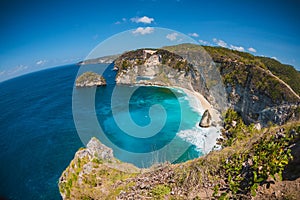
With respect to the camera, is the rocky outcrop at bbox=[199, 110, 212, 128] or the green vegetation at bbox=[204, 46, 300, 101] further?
the rocky outcrop at bbox=[199, 110, 212, 128]

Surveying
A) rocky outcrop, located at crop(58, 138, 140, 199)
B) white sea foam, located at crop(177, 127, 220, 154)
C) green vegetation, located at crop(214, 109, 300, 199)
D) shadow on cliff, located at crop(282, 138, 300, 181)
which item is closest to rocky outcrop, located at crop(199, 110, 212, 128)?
white sea foam, located at crop(177, 127, 220, 154)

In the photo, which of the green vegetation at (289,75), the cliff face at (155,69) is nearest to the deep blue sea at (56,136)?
the cliff face at (155,69)

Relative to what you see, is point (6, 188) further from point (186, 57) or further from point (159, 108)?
point (186, 57)

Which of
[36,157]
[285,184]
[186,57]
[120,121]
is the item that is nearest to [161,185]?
[285,184]

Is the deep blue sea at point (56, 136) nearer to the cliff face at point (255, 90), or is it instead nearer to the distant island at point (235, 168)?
the cliff face at point (255, 90)

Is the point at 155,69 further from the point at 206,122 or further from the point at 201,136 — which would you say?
the point at 201,136

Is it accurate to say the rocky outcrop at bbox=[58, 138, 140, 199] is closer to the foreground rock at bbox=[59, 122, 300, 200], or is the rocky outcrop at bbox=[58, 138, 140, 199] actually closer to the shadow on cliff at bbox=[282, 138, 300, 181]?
the foreground rock at bbox=[59, 122, 300, 200]

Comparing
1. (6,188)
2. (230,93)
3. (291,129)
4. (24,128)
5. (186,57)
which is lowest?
(6,188)

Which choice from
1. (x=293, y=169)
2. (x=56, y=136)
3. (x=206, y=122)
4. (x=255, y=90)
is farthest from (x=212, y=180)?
(x=56, y=136)
